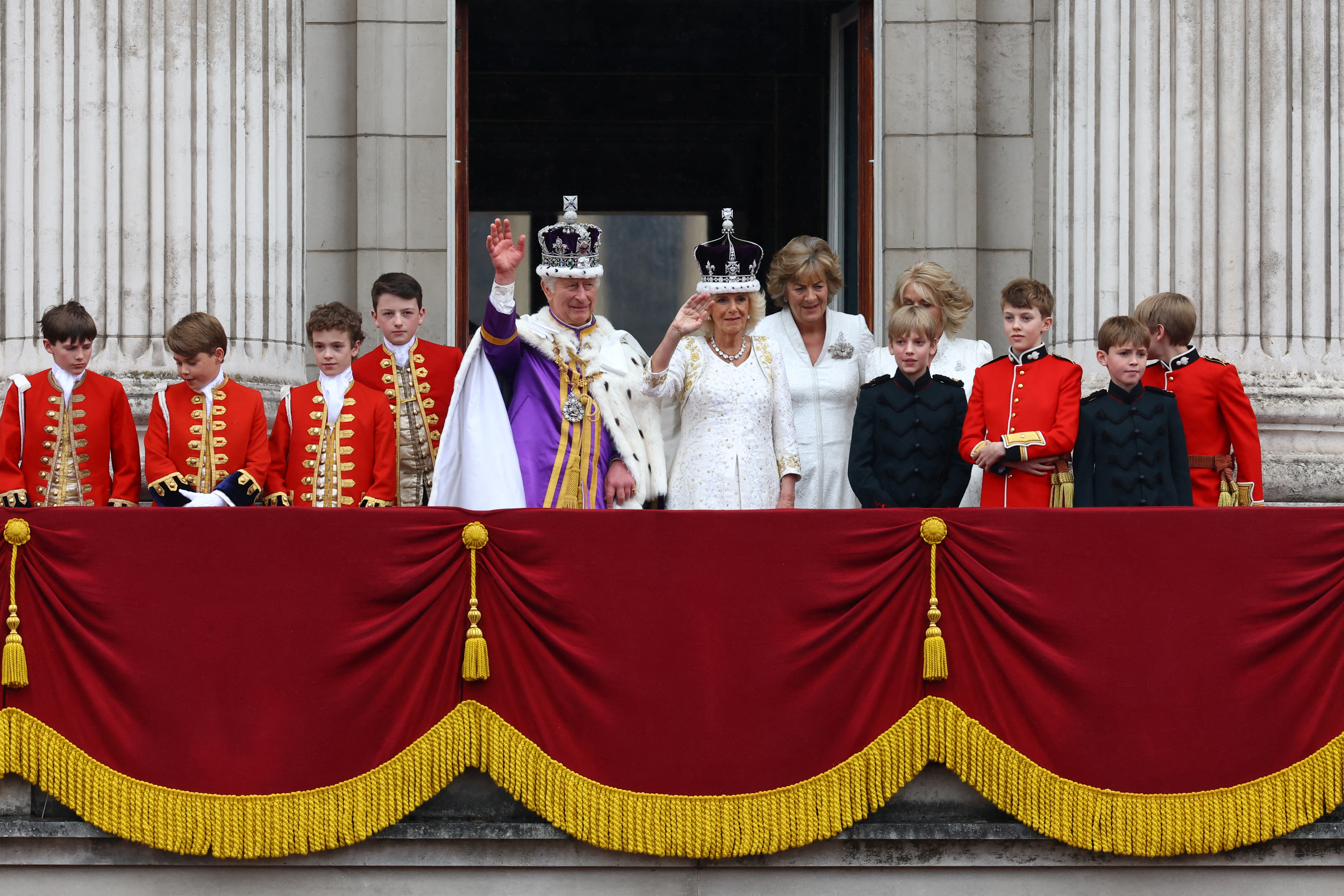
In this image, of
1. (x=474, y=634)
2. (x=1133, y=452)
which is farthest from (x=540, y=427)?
(x=1133, y=452)

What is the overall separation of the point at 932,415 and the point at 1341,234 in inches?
128

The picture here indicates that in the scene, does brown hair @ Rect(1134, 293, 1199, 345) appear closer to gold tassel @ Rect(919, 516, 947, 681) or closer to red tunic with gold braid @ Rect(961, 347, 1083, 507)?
red tunic with gold braid @ Rect(961, 347, 1083, 507)

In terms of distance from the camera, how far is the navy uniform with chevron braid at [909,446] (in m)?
6.39

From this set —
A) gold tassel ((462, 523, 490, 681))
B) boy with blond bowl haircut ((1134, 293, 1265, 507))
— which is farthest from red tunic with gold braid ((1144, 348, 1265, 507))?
gold tassel ((462, 523, 490, 681))

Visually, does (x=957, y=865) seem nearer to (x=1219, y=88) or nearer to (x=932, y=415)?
(x=932, y=415)

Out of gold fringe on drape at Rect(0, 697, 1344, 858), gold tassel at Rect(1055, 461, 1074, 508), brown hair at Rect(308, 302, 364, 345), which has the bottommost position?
gold fringe on drape at Rect(0, 697, 1344, 858)

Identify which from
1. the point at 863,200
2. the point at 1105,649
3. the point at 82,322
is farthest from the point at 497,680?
the point at 863,200

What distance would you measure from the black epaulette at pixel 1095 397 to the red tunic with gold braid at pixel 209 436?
11.0 ft

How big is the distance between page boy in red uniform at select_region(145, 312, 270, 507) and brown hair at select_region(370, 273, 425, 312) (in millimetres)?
672

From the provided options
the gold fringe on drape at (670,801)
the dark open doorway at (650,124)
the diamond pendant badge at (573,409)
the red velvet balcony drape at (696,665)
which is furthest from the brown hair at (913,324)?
the dark open doorway at (650,124)

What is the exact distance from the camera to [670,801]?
17.8 feet

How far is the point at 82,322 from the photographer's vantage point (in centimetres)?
668

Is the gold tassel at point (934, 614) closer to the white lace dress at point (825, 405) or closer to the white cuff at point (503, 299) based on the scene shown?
the white lace dress at point (825, 405)

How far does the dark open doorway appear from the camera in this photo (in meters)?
12.7
